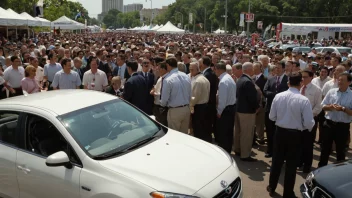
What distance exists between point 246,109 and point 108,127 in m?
3.30

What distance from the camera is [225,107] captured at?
664cm

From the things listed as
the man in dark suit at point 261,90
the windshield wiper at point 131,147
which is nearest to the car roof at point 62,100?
the windshield wiper at point 131,147

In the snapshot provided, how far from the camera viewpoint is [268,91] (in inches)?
280

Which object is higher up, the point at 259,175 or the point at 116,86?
the point at 116,86

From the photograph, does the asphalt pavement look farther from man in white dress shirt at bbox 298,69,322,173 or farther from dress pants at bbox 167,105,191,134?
dress pants at bbox 167,105,191,134

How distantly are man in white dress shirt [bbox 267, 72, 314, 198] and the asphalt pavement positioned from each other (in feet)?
1.54

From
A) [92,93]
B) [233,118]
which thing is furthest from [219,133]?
[92,93]

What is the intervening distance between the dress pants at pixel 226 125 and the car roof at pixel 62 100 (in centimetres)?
274

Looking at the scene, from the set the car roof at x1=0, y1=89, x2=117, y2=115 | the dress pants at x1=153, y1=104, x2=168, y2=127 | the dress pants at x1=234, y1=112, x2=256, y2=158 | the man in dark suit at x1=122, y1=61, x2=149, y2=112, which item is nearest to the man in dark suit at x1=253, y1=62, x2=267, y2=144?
the dress pants at x1=234, y1=112, x2=256, y2=158

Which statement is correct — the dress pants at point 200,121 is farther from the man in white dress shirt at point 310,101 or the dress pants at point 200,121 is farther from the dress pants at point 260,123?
the man in white dress shirt at point 310,101

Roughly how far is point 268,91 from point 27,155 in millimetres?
4914

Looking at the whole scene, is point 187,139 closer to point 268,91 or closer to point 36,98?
point 36,98

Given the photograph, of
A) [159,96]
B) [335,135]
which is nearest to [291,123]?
[335,135]

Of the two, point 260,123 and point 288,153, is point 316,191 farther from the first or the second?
point 260,123
